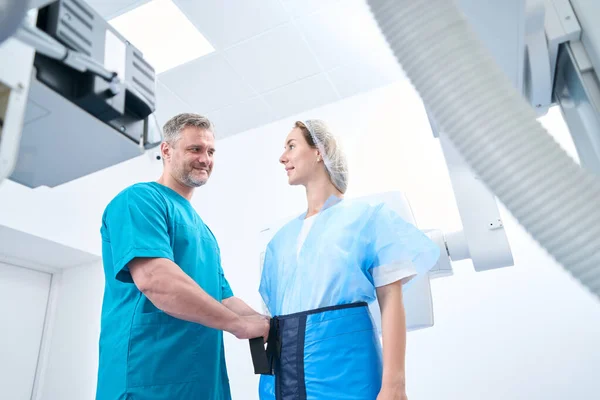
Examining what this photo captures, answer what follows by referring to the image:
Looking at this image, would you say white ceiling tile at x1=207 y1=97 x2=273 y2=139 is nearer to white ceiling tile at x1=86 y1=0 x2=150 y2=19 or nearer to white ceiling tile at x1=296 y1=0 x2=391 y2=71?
white ceiling tile at x1=296 y1=0 x2=391 y2=71

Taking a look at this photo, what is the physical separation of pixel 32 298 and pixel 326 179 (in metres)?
2.40

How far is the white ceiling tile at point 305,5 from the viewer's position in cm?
246

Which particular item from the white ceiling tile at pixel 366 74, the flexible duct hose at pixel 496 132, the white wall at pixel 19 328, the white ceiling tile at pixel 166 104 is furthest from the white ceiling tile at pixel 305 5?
the white wall at pixel 19 328

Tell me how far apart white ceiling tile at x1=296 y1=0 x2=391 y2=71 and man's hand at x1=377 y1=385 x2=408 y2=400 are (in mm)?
1846

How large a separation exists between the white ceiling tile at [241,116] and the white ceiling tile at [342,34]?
0.55 m

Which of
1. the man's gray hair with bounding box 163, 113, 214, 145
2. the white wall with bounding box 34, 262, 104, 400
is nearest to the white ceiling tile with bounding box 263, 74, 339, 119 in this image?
the man's gray hair with bounding box 163, 113, 214, 145

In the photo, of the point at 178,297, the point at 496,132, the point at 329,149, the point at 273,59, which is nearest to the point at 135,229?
the point at 178,297

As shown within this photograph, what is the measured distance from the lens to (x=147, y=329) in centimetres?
119

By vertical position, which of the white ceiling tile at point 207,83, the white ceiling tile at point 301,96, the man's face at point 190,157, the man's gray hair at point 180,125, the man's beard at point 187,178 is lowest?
the man's beard at point 187,178

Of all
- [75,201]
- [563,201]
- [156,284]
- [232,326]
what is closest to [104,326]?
[156,284]

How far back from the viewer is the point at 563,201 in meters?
0.45

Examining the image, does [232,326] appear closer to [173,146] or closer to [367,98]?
[173,146]

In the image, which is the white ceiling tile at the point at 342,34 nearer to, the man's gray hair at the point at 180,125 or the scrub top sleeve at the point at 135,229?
the man's gray hair at the point at 180,125

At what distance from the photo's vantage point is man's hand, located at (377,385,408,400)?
1.05 m
